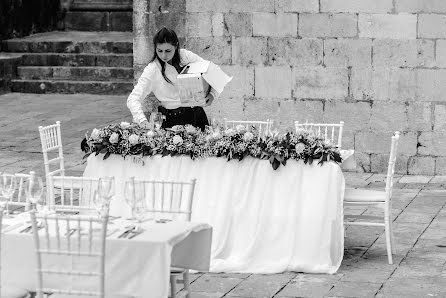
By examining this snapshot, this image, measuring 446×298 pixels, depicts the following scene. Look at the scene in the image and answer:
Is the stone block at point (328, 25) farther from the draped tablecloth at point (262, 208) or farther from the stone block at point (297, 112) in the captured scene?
the draped tablecloth at point (262, 208)

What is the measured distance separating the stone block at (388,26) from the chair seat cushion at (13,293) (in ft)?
21.7

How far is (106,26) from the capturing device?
62.8ft

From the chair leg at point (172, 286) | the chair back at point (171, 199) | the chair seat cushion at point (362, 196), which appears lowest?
the chair leg at point (172, 286)

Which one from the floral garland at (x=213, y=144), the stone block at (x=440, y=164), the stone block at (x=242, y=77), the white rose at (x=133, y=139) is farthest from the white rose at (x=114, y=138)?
the stone block at (x=440, y=164)

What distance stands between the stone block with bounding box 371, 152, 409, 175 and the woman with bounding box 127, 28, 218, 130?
10.7 feet

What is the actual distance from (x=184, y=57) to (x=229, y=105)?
10.6ft

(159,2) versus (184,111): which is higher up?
(159,2)

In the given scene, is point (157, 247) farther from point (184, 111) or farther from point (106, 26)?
point (106, 26)

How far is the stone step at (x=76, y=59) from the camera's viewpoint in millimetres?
17253

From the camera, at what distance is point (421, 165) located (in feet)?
38.2

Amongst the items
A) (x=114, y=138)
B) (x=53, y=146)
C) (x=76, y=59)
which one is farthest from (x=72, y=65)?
(x=114, y=138)

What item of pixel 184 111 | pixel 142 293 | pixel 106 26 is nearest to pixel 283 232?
pixel 184 111

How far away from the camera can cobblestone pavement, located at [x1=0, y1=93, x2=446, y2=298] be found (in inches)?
285

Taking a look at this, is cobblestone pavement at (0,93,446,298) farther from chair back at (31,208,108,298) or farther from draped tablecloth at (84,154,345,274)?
chair back at (31,208,108,298)
